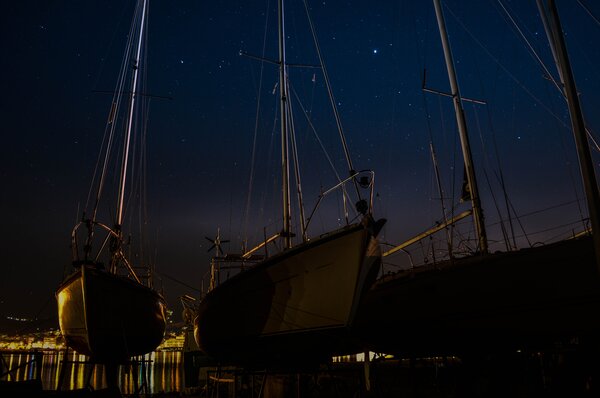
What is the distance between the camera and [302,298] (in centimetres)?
911

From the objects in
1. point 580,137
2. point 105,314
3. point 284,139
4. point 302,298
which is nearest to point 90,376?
point 105,314

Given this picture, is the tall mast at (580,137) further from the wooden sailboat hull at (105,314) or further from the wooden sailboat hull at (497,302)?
the wooden sailboat hull at (105,314)

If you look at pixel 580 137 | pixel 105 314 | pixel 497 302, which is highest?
pixel 580 137

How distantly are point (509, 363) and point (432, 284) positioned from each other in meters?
2.22

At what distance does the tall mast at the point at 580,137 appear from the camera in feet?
16.5

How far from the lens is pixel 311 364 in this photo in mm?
9930

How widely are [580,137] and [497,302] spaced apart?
4.51 meters

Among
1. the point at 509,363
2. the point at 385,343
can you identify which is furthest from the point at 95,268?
→ the point at 509,363

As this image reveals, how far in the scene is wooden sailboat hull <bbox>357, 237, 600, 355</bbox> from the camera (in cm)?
800

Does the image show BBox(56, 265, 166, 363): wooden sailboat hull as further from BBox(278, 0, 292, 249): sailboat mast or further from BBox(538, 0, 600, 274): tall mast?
BBox(538, 0, 600, 274): tall mast

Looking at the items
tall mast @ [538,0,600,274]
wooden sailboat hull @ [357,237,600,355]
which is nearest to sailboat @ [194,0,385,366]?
wooden sailboat hull @ [357,237,600,355]

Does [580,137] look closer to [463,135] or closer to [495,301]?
[495,301]

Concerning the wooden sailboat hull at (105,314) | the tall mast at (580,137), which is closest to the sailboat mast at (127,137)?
the wooden sailboat hull at (105,314)

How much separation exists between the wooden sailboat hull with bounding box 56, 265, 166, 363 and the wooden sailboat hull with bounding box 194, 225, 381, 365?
332 cm
